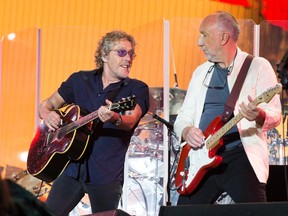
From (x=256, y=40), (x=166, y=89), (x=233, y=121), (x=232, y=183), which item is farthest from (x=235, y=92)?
(x=256, y=40)

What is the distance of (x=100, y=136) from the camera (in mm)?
4121

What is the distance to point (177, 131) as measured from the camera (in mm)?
4004

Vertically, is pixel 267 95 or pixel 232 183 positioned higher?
pixel 267 95

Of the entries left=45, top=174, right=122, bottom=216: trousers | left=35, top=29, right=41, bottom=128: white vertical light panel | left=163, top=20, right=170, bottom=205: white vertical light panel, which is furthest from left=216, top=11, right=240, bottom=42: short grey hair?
left=35, top=29, right=41, bottom=128: white vertical light panel

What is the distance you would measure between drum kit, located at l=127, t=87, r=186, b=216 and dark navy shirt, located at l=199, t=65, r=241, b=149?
67.9 inches

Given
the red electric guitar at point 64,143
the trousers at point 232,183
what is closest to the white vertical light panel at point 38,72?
the red electric guitar at point 64,143

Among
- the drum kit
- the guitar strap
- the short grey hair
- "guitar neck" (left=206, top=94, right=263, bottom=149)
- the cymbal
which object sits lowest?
the drum kit

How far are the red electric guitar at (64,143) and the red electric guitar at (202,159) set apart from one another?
46cm

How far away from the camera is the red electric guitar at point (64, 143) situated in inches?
160

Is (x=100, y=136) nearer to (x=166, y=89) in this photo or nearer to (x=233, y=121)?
(x=233, y=121)

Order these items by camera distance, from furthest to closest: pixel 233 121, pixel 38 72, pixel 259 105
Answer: pixel 38 72 → pixel 259 105 → pixel 233 121

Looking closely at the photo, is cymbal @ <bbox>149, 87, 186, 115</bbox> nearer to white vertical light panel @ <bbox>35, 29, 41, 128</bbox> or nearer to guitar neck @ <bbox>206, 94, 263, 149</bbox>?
white vertical light panel @ <bbox>35, 29, 41, 128</bbox>

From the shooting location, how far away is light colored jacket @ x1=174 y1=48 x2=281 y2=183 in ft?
12.2

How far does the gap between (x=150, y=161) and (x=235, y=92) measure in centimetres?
207
